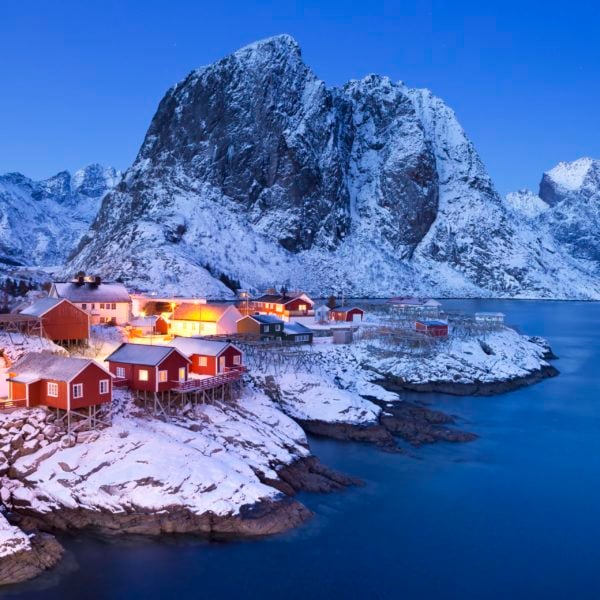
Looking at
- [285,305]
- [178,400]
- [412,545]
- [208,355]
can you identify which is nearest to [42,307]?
[208,355]

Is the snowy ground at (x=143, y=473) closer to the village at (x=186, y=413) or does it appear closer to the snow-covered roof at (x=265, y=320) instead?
the village at (x=186, y=413)

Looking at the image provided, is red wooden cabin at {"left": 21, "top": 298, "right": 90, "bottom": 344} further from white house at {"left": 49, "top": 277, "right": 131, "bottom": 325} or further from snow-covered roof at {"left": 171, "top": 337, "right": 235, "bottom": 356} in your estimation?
white house at {"left": 49, "top": 277, "right": 131, "bottom": 325}

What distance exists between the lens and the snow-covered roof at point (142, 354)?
36375mm

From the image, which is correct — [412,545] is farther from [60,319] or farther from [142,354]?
[60,319]

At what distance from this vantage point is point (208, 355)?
41.6 metres

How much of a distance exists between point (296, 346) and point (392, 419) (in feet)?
55.1

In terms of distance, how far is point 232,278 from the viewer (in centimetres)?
15562

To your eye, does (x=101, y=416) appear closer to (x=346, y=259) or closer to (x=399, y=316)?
(x=399, y=316)

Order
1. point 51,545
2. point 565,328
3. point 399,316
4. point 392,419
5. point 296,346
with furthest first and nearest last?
point 565,328, point 399,316, point 296,346, point 392,419, point 51,545

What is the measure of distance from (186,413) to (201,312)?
25.6 m

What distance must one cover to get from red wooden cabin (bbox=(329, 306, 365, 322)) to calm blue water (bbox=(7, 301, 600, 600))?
40.5 m

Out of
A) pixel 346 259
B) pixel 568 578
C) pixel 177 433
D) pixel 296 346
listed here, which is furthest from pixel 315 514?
pixel 346 259

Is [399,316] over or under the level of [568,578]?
over

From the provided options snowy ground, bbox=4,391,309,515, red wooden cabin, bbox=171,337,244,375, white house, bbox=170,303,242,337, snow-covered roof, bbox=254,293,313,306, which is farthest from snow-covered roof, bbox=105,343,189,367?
snow-covered roof, bbox=254,293,313,306
